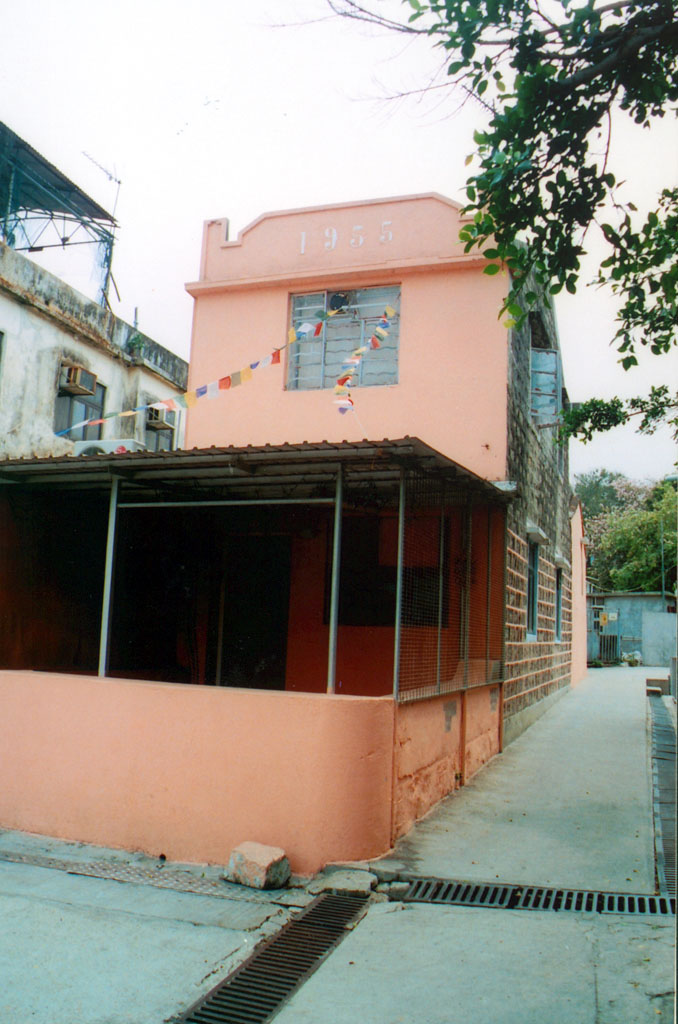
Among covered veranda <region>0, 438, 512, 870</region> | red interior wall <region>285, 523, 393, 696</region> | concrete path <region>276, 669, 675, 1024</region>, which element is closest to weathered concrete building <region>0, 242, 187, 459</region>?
covered veranda <region>0, 438, 512, 870</region>

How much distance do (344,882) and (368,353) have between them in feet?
21.2

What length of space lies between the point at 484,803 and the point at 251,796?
258 centimetres

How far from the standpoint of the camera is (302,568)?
32.3 feet

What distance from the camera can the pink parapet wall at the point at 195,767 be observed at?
221 inches

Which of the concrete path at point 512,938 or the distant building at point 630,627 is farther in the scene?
the distant building at point 630,627

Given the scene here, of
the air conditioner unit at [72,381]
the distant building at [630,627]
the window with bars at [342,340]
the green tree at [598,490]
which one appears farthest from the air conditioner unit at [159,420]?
the green tree at [598,490]

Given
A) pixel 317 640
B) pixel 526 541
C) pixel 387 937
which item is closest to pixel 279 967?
pixel 387 937

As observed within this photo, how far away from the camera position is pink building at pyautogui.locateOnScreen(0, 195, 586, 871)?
5.86 metres

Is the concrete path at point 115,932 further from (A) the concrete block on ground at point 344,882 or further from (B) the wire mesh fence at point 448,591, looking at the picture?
(B) the wire mesh fence at point 448,591

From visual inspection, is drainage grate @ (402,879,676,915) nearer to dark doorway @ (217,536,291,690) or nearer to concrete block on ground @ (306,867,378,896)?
concrete block on ground @ (306,867,378,896)

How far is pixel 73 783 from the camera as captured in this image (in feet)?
20.9

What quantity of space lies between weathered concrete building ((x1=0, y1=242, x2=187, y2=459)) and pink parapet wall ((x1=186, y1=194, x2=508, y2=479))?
1.92 metres

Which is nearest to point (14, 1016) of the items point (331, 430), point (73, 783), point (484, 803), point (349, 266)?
point (73, 783)

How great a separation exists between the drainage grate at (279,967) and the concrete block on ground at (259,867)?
13.6 inches
